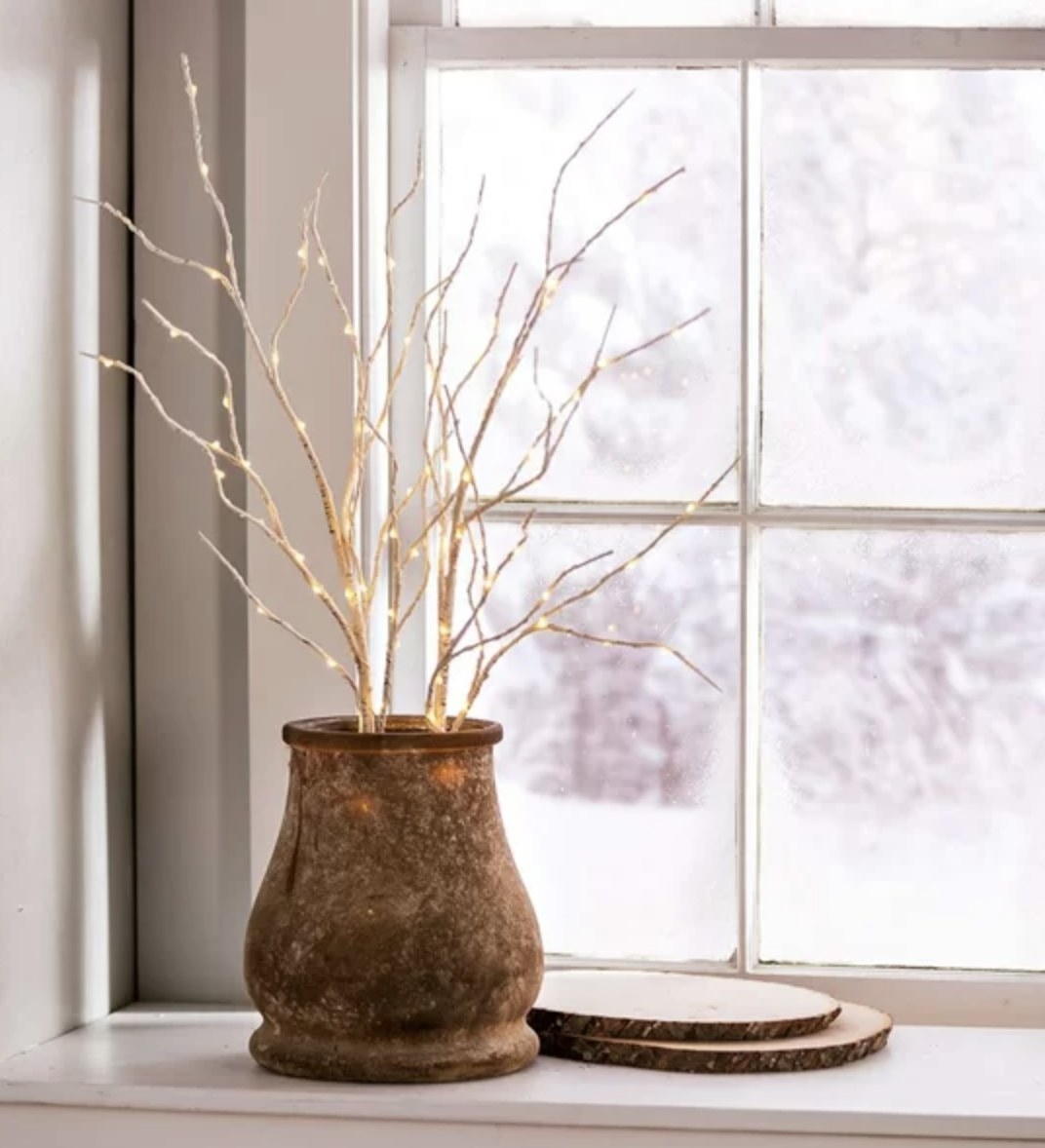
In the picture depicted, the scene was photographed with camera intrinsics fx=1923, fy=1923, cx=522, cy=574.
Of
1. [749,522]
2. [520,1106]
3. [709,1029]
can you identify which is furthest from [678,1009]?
[749,522]

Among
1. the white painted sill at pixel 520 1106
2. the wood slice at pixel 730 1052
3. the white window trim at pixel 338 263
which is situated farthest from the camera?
the white window trim at pixel 338 263

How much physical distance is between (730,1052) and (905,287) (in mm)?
790

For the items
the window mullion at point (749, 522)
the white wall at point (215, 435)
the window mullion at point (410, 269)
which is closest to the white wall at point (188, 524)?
the white wall at point (215, 435)

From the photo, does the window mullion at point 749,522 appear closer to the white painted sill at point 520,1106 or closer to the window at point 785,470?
the window at point 785,470

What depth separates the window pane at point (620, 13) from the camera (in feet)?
6.51

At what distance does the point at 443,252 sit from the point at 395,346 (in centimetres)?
12

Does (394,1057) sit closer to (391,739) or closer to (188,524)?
(391,739)

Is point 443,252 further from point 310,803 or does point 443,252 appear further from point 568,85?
point 310,803

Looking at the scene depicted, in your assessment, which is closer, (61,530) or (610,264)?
(61,530)

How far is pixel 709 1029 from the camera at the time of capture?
66.5 inches

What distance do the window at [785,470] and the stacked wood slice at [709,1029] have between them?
0.20m

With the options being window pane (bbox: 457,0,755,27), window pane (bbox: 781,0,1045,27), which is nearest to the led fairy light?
window pane (bbox: 457,0,755,27)

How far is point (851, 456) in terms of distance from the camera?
6.46 ft

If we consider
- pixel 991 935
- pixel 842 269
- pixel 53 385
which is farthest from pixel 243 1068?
pixel 842 269
